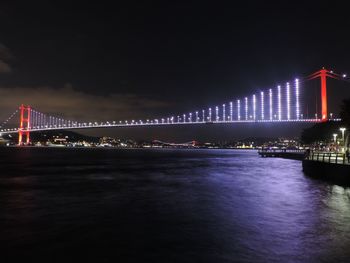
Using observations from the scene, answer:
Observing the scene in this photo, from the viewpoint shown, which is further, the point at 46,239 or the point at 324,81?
the point at 324,81

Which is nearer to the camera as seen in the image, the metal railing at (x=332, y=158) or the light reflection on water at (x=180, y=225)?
the light reflection on water at (x=180, y=225)

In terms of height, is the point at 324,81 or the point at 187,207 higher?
the point at 324,81

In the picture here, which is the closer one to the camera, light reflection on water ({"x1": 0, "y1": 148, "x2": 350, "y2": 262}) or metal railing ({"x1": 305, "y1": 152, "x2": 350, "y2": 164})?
light reflection on water ({"x1": 0, "y1": 148, "x2": 350, "y2": 262})

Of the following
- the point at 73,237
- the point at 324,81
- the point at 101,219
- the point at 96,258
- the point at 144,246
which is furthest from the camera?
the point at 324,81

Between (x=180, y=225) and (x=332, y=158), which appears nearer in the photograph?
(x=180, y=225)

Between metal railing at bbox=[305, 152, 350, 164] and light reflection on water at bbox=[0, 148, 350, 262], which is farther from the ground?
metal railing at bbox=[305, 152, 350, 164]

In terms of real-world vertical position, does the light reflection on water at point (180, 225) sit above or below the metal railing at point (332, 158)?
below

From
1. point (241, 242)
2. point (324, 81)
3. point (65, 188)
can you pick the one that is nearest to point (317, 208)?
point (241, 242)

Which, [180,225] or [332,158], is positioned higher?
[332,158]

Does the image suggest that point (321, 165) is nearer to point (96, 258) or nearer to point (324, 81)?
point (96, 258)

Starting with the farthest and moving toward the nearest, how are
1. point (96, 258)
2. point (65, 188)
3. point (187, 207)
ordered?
point (65, 188) < point (187, 207) < point (96, 258)
